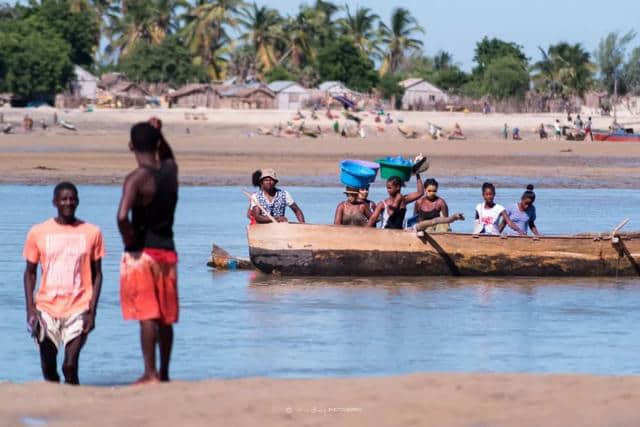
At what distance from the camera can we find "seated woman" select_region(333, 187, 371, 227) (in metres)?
13.0

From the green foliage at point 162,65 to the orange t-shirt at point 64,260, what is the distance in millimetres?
69338

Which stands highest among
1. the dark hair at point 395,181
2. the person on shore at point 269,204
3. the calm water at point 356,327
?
the dark hair at point 395,181

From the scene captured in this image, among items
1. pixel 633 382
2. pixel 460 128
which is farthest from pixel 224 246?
pixel 460 128

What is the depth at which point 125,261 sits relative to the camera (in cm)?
621

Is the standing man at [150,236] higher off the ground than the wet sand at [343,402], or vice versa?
the standing man at [150,236]

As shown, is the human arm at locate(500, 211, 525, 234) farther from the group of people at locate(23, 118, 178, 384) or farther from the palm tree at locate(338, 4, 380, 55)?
the palm tree at locate(338, 4, 380, 55)

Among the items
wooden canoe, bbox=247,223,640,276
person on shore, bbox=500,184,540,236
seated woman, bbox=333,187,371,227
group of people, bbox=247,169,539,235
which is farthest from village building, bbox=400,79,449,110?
seated woman, bbox=333,187,371,227

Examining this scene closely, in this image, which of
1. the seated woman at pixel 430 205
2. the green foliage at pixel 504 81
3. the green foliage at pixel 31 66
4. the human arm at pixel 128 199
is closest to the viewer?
the human arm at pixel 128 199

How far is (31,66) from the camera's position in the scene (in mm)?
68500

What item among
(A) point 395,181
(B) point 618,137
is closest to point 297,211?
(A) point 395,181

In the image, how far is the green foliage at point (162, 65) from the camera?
7531 centimetres

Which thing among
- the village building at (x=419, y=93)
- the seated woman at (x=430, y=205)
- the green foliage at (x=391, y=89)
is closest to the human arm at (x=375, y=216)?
the seated woman at (x=430, y=205)

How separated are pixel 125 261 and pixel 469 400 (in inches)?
68.1

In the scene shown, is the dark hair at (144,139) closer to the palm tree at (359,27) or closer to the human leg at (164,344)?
the human leg at (164,344)
